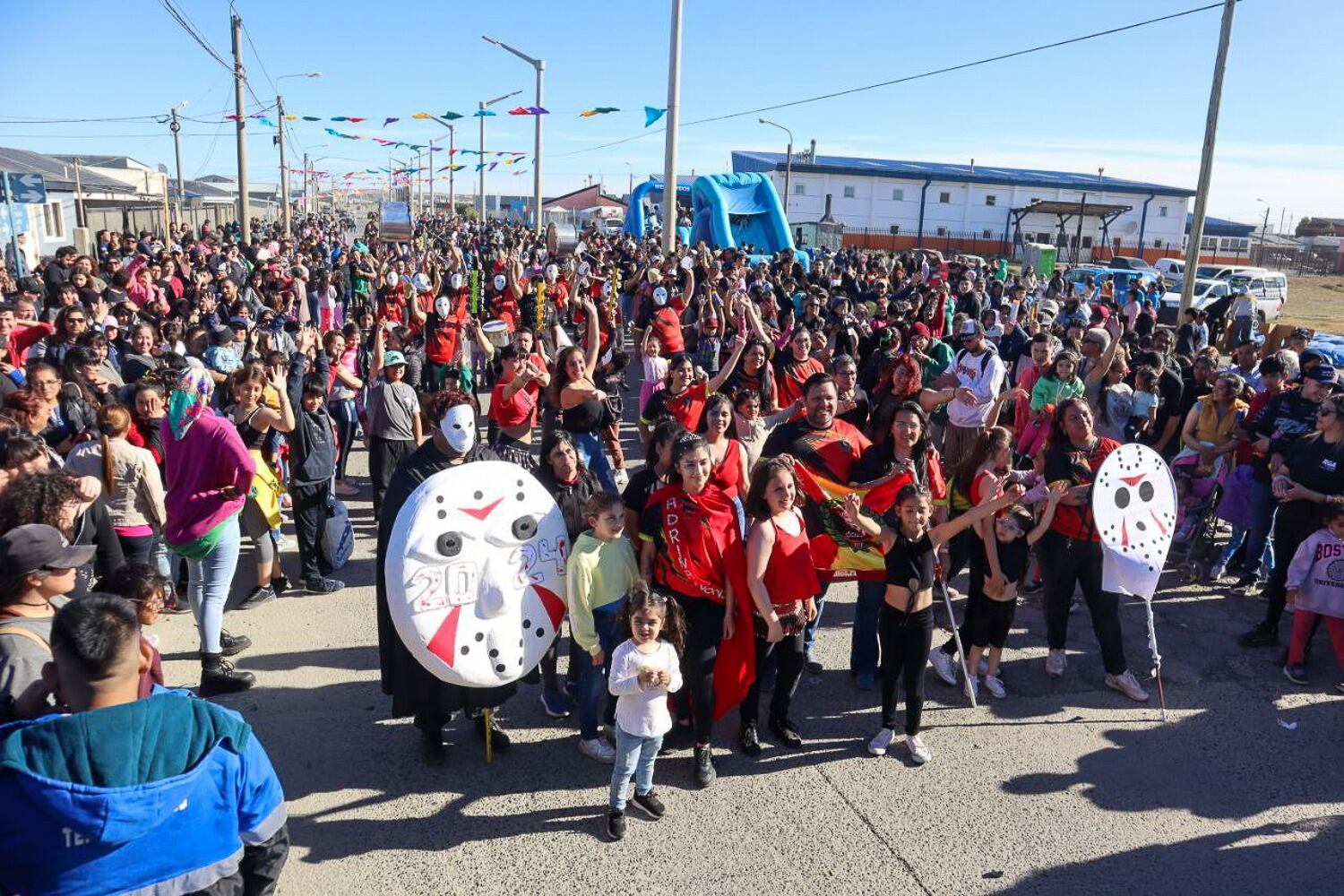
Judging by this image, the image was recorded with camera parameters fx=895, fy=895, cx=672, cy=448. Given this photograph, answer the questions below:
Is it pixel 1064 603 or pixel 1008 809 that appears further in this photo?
pixel 1064 603

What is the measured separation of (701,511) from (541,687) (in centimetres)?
175

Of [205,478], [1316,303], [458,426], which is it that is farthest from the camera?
[1316,303]

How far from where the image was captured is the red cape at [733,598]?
4293 mm

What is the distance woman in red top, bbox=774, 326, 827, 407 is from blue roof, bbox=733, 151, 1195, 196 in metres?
53.7

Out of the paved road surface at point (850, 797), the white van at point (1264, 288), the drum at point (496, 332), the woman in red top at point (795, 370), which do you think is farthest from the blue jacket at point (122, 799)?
the white van at point (1264, 288)

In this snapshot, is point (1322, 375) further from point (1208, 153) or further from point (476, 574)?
A: point (1208, 153)

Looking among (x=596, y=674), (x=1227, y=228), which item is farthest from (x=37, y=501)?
(x=1227, y=228)

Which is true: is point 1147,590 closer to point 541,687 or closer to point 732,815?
point 732,815

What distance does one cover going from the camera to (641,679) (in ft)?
12.4

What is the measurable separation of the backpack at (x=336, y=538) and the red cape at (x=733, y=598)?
318 cm

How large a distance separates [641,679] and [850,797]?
1321mm

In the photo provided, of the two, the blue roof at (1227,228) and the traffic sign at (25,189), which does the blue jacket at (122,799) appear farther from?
the blue roof at (1227,228)

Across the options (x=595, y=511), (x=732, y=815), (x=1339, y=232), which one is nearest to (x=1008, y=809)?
(x=732, y=815)

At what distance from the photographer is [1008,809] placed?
423 cm
